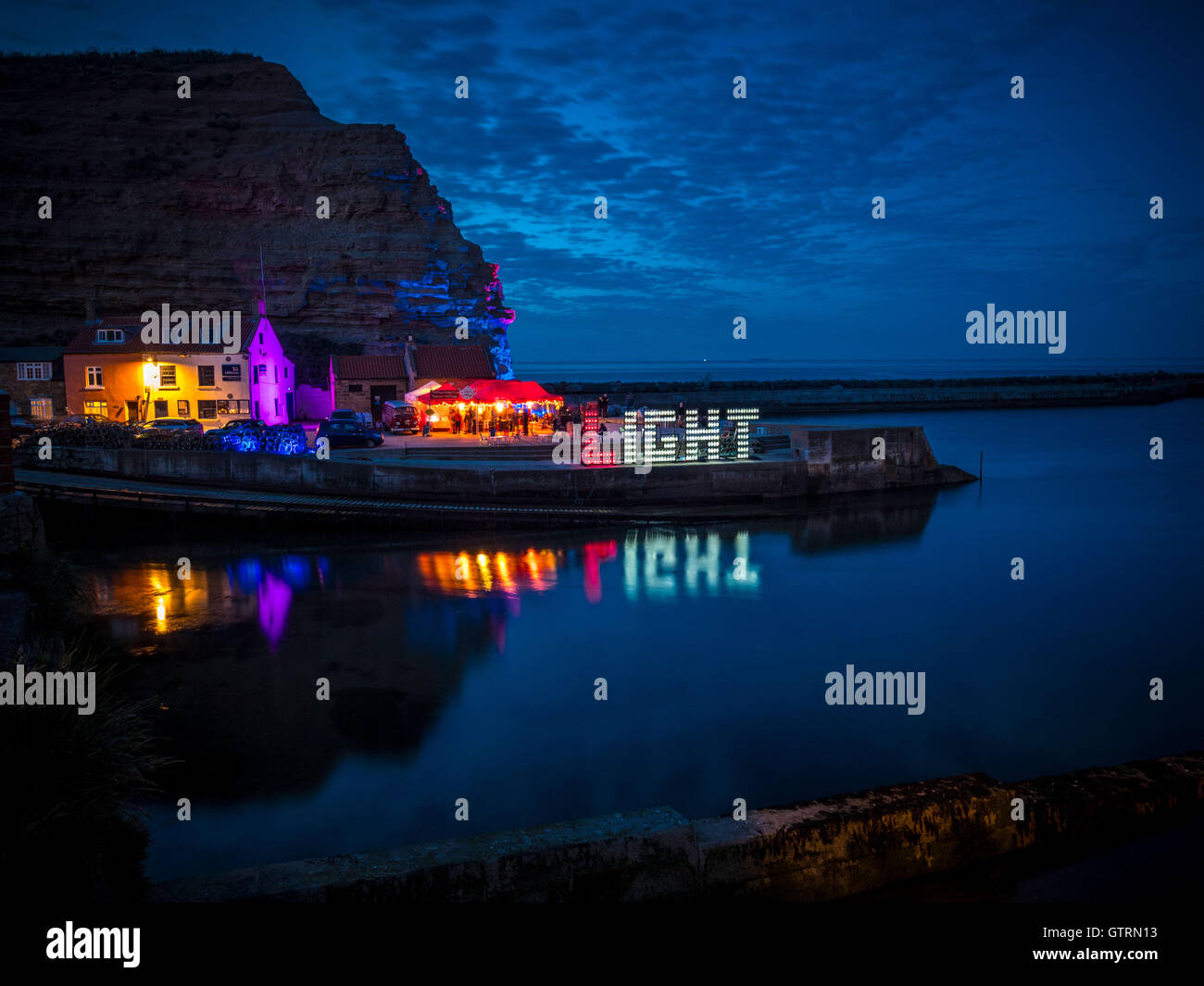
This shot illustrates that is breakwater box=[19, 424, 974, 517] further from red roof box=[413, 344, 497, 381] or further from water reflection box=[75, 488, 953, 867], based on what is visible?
red roof box=[413, 344, 497, 381]

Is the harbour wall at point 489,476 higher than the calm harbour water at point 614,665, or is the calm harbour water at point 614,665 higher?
the harbour wall at point 489,476

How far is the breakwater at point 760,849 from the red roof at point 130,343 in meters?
47.2

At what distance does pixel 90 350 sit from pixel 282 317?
24.4 m

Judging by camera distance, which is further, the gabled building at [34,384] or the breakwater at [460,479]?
the gabled building at [34,384]

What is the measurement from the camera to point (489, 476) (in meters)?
30.5

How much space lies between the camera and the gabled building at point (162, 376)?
147ft

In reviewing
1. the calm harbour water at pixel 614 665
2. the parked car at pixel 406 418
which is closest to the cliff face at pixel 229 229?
the parked car at pixel 406 418

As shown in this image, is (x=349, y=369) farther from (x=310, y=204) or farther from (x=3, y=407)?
(x=3, y=407)

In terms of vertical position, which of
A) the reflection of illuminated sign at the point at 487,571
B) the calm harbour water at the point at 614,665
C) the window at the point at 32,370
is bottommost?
the calm harbour water at the point at 614,665

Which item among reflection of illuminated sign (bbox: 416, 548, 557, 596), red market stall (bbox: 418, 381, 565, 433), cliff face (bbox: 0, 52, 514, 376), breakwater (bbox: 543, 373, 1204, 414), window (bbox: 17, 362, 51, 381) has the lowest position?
reflection of illuminated sign (bbox: 416, 548, 557, 596)

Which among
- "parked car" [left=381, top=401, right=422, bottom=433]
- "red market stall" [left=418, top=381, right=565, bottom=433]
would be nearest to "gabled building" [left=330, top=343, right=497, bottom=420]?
"parked car" [left=381, top=401, right=422, bottom=433]

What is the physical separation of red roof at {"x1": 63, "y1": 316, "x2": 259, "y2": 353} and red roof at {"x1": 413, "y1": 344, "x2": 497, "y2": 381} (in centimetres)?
1032

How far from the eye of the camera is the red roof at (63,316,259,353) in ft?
148

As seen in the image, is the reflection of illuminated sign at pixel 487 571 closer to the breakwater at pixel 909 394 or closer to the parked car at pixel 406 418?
the parked car at pixel 406 418
